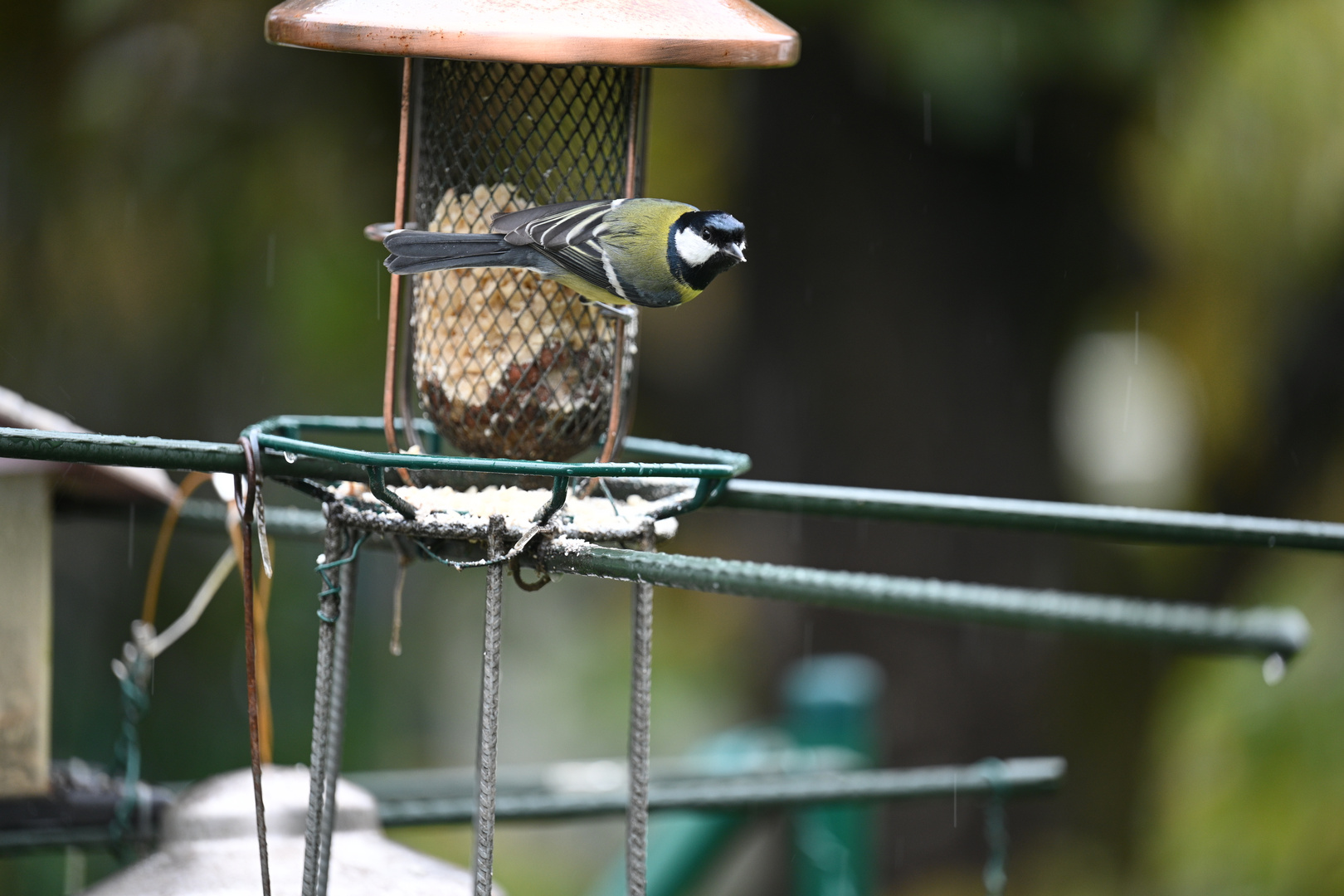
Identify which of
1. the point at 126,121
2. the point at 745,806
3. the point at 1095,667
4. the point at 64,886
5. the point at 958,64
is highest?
the point at 958,64

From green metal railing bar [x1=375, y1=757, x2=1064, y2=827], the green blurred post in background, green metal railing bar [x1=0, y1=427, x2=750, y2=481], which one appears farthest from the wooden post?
the green blurred post in background

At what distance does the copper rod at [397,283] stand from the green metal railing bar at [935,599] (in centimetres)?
44

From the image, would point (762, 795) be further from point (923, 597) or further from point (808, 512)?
point (923, 597)

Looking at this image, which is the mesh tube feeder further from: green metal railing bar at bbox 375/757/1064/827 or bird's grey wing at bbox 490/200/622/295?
green metal railing bar at bbox 375/757/1064/827

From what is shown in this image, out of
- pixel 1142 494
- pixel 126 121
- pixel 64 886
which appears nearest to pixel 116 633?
pixel 64 886

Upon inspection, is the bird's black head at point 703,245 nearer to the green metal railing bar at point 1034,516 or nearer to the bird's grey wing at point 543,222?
the bird's grey wing at point 543,222

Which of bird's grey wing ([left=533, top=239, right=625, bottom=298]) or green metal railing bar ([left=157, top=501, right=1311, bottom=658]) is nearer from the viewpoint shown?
green metal railing bar ([left=157, top=501, right=1311, bottom=658])

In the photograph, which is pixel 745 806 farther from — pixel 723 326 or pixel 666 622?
pixel 666 622

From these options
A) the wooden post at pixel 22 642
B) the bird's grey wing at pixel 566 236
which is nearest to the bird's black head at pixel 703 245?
the bird's grey wing at pixel 566 236

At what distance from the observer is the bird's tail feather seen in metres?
2.00

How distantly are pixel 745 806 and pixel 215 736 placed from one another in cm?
314

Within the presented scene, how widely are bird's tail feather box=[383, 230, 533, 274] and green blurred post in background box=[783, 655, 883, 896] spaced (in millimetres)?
2452

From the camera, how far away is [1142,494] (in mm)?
6949

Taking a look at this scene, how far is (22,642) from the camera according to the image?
2510 millimetres
